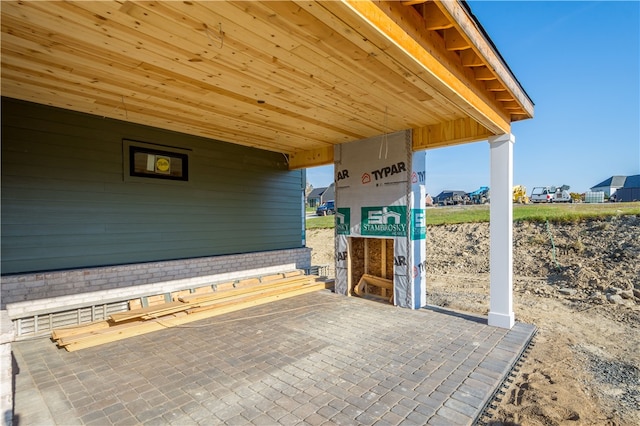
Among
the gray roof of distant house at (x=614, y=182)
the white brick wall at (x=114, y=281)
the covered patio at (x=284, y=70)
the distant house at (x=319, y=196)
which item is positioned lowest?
the white brick wall at (x=114, y=281)

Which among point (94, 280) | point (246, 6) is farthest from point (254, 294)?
point (246, 6)

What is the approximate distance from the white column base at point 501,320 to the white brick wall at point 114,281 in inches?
174

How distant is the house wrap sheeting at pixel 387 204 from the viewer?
5266 millimetres

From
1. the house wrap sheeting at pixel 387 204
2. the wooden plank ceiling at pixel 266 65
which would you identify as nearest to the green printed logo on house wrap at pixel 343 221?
the house wrap sheeting at pixel 387 204

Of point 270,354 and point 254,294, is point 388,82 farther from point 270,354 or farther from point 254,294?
point 254,294

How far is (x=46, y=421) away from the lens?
90.4 inches

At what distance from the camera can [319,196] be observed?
166ft

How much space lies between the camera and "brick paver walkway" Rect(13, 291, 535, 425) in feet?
7.89

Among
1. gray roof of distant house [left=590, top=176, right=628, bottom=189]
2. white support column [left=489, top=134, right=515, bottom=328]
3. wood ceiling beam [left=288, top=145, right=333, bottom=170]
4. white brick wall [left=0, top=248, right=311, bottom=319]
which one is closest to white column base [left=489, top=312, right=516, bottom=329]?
white support column [left=489, top=134, right=515, bottom=328]

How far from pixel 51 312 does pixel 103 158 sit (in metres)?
2.28

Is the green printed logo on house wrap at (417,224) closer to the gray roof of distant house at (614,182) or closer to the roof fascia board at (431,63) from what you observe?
the roof fascia board at (431,63)

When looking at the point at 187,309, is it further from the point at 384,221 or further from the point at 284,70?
the point at 284,70

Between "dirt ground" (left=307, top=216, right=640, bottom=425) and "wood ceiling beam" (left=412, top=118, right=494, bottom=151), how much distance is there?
9.51 ft

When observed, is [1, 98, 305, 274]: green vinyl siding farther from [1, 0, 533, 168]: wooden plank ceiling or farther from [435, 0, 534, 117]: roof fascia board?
[435, 0, 534, 117]: roof fascia board
